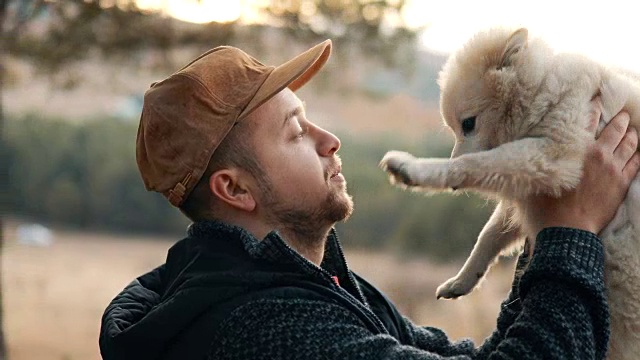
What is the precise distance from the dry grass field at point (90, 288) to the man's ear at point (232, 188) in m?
3.29

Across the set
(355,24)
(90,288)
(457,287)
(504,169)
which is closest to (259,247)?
(504,169)

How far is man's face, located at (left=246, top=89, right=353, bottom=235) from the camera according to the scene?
1819mm

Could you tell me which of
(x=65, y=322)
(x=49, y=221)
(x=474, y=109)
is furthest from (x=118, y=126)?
(x=474, y=109)

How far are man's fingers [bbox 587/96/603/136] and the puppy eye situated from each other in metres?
A: 0.32

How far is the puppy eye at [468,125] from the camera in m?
2.10

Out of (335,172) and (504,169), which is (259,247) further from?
(504,169)

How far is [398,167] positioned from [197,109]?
0.52 m

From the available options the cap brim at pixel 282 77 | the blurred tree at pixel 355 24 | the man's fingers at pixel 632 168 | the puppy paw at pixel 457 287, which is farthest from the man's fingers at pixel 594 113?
the blurred tree at pixel 355 24

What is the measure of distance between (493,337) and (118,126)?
22.8 ft

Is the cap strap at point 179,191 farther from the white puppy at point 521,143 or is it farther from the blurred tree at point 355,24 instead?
the blurred tree at point 355,24

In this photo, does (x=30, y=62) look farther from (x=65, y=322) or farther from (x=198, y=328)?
(x=198, y=328)

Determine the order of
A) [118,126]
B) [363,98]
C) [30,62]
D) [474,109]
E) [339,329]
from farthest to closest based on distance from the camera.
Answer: [118,126] < [363,98] < [30,62] < [474,109] < [339,329]

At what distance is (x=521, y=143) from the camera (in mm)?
1894

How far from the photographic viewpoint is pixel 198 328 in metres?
1.58
